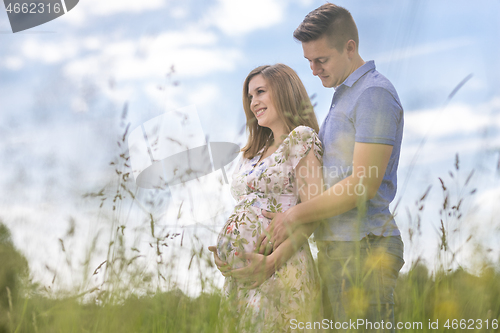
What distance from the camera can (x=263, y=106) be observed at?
2.47 metres

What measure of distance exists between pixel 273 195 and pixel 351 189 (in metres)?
0.55

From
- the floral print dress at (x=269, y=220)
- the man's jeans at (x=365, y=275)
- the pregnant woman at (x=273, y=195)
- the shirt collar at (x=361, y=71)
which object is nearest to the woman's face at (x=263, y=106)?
the pregnant woman at (x=273, y=195)

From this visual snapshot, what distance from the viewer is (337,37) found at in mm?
2211

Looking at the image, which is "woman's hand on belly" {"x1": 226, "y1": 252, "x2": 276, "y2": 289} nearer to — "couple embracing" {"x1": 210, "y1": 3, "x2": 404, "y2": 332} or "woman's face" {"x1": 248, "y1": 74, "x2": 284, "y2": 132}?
"couple embracing" {"x1": 210, "y1": 3, "x2": 404, "y2": 332}

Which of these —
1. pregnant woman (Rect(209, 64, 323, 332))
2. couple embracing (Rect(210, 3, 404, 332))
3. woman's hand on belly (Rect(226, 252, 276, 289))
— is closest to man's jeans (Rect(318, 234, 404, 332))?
couple embracing (Rect(210, 3, 404, 332))

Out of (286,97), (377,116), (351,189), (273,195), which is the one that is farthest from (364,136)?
(286,97)

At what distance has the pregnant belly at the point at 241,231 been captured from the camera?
2.06 meters

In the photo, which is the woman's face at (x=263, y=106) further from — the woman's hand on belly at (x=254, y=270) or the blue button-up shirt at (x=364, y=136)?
the woman's hand on belly at (x=254, y=270)

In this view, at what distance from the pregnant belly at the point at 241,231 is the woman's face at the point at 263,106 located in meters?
0.62

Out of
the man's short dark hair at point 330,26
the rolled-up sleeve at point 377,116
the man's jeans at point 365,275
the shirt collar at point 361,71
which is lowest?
the man's jeans at point 365,275

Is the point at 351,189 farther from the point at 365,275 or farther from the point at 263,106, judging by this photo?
the point at 263,106

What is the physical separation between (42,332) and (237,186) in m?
1.26

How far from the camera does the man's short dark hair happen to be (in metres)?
2.21

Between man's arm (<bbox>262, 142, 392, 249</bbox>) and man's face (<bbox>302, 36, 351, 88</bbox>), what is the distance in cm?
59
